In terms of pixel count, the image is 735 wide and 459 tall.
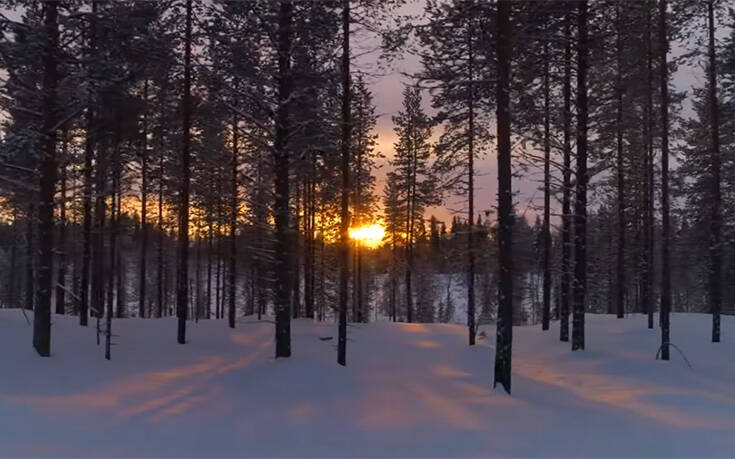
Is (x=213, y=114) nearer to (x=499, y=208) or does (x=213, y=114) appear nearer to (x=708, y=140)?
(x=499, y=208)

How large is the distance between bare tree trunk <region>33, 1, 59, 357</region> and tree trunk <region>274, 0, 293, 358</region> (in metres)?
4.72

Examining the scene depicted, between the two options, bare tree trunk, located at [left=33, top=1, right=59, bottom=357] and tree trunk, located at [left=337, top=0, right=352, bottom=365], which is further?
tree trunk, located at [left=337, top=0, right=352, bottom=365]

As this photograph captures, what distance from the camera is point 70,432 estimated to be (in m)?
7.24

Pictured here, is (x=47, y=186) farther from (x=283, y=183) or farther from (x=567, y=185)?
(x=567, y=185)

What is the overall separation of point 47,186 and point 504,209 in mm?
9533

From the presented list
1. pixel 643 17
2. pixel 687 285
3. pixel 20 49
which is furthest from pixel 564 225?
pixel 687 285

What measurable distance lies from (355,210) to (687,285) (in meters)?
45.0

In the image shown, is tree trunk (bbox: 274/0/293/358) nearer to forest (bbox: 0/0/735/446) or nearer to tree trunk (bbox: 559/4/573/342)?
forest (bbox: 0/0/735/446)

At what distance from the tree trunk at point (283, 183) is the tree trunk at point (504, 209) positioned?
479 centimetres

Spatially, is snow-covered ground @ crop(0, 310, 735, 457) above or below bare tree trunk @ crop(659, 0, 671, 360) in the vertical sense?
below

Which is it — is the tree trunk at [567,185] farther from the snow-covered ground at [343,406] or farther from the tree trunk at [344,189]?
the tree trunk at [344,189]

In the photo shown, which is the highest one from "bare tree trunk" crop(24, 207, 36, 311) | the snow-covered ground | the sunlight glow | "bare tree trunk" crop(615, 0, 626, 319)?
"bare tree trunk" crop(615, 0, 626, 319)

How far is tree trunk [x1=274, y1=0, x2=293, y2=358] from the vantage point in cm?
1293

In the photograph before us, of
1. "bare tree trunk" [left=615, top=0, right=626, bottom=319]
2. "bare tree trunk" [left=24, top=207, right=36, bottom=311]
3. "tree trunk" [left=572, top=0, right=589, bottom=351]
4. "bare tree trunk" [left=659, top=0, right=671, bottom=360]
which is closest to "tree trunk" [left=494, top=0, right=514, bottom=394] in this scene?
"tree trunk" [left=572, top=0, right=589, bottom=351]
